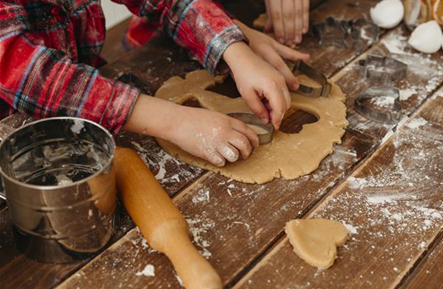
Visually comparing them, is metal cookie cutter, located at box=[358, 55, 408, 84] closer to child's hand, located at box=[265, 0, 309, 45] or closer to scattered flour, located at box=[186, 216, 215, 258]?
child's hand, located at box=[265, 0, 309, 45]

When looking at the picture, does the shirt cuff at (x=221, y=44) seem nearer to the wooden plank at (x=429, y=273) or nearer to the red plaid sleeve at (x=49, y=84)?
the red plaid sleeve at (x=49, y=84)

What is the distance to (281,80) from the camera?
105 centimetres

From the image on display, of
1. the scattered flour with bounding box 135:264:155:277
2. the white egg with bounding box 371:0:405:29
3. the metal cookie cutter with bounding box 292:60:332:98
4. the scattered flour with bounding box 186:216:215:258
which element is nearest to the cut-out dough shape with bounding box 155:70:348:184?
the metal cookie cutter with bounding box 292:60:332:98

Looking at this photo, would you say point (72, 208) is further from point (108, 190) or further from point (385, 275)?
point (385, 275)

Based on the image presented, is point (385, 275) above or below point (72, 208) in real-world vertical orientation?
below

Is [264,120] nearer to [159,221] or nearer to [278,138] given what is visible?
[278,138]

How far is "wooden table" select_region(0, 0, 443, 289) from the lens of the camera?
77 centimetres

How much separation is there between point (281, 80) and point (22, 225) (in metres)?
0.53

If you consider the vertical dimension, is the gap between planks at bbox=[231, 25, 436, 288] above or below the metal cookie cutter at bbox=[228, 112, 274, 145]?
below

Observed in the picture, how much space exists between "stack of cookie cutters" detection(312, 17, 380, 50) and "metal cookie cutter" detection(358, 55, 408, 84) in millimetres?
78

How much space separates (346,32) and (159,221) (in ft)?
2.67

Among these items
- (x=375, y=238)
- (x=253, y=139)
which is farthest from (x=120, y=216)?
(x=375, y=238)

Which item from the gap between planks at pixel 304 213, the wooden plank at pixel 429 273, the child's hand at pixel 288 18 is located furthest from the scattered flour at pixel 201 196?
the child's hand at pixel 288 18

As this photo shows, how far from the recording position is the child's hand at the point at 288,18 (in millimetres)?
1326
